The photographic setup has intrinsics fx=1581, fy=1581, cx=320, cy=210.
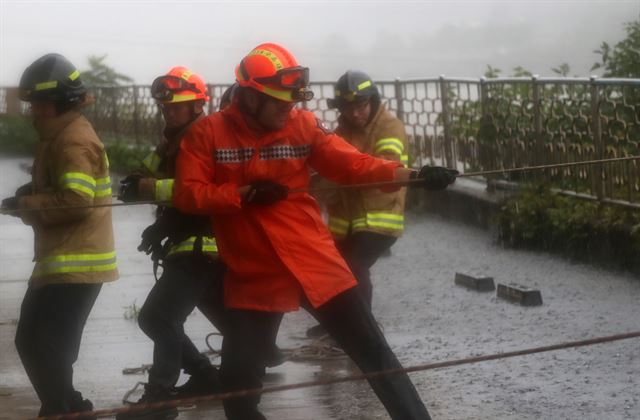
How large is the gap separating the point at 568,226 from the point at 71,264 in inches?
277

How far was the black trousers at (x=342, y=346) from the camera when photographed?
5.34 metres

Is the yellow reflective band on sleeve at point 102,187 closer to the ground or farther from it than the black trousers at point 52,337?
farther from it

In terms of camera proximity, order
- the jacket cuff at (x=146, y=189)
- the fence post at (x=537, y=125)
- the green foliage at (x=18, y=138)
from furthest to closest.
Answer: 1. the green foliage at (x=18, y=138)
2. the fence post at (x=537, y=125)
3. the jacket cuff at (x=146, y=189)

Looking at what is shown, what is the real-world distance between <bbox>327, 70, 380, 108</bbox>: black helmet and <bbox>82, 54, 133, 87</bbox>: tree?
23.7 meters

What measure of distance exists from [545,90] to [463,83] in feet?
6.13

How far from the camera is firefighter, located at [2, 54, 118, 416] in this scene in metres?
6.04

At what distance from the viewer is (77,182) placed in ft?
19.4

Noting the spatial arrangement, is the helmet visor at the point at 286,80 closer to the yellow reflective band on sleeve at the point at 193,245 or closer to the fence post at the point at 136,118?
the yellow reflective band on sleeve at the point at 193,245

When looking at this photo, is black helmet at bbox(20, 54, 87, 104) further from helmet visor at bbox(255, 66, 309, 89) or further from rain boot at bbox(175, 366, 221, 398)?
rain boot at bbox(175, 366, 221, 398)

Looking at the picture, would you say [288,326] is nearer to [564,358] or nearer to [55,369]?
[564,358]

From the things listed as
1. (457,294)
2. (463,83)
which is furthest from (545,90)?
(457,294)

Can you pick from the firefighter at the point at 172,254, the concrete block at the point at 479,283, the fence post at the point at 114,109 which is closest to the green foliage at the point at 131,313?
the concrete block at the point at 479,283

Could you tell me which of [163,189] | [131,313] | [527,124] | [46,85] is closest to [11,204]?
[46,85]

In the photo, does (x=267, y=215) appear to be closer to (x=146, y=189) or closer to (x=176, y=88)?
(x=146, y=189)
